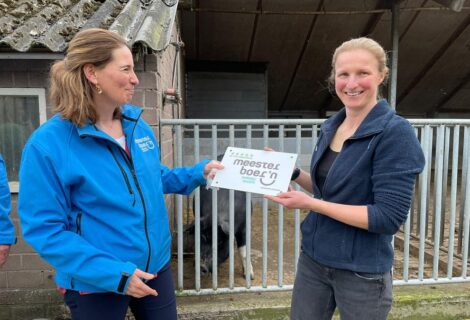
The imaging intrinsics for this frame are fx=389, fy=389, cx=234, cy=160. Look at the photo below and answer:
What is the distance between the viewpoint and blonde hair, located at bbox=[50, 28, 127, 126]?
1514mm

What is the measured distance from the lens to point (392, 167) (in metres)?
1.48

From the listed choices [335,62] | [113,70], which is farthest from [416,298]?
[113,70]

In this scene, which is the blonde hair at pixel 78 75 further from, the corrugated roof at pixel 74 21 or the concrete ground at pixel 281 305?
the concrete ground at pixel 281 305

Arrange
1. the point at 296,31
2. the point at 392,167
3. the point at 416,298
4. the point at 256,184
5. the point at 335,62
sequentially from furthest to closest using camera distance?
the point at 296,31, the point at 416,298, the point at 256,184, the point at 335,62, the point at 392,167

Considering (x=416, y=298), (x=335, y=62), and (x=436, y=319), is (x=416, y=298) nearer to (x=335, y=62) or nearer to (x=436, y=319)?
(x=436, y=319)

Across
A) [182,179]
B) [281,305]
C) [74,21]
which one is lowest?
[281,305]

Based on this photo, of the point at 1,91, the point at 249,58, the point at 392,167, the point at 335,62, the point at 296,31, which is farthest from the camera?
the point at 249,58

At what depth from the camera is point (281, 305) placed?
123 inches

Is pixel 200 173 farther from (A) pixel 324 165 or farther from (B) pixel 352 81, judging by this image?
(B) pixel 352 81

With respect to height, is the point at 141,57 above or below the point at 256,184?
above

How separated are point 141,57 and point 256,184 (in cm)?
163

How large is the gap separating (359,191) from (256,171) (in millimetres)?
555

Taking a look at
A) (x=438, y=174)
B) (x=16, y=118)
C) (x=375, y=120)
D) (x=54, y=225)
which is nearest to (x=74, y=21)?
(x=16, y=118)

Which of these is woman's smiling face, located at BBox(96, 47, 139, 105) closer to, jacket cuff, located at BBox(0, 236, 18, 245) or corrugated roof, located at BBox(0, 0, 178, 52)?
jacket cuff, located at BBox(0, 236, 18, 245)
